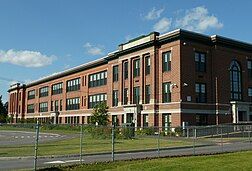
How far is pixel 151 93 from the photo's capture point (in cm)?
4978

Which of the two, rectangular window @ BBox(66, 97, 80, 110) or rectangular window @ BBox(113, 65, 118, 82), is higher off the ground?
rectangular window @ BBox(113, 65, 118, 82)

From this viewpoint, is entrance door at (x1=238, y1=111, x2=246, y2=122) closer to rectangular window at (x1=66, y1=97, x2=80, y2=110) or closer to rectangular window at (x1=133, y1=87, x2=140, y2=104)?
rectangular window at (x1=133, y1=87, x2=140, y2=104)

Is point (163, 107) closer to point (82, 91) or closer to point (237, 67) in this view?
point (237, 67)

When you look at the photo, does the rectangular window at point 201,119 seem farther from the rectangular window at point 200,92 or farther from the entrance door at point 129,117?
the entrance door at point 129,117

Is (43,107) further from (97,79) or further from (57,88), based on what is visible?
(97,79)

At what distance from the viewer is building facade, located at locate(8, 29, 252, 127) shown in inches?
1815

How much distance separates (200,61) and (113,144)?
107ft

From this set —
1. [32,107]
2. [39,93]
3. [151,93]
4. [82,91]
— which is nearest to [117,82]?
[151,93]

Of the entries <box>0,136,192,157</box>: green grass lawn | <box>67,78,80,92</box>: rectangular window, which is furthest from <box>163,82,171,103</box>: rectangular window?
<box>67,78,80,92</box>: rectangular window

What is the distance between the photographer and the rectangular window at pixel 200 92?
155 ft

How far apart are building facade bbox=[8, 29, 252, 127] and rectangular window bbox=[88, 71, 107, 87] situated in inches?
110

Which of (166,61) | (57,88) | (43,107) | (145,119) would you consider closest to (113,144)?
(166,61)

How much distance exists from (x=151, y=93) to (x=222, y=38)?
459 inches

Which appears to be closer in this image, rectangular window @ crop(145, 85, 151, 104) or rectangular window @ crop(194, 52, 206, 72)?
rectangular window @ crop(194, 52, 206, 72)
